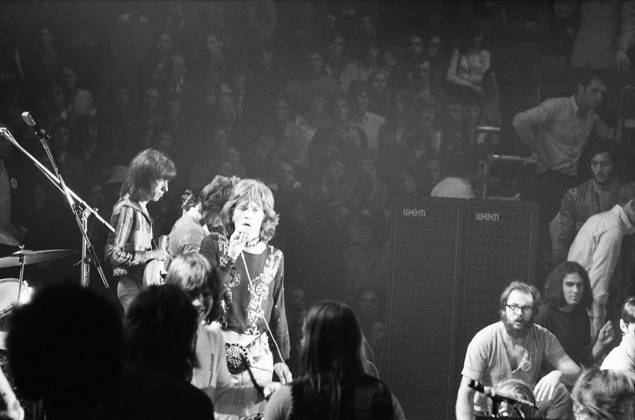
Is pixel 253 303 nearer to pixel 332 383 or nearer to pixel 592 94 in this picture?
pixel 332 383

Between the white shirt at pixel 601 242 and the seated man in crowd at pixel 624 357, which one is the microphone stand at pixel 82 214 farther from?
the white shirt at pixel 601 242

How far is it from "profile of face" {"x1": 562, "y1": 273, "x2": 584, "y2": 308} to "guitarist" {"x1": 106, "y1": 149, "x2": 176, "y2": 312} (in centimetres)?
343

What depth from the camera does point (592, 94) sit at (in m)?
8.05

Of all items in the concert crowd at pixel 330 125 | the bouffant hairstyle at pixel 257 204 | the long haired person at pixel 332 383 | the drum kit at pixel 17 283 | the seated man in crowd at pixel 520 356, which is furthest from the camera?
the concert crowd at pixel 330 125

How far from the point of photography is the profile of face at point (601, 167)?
8.01 metres

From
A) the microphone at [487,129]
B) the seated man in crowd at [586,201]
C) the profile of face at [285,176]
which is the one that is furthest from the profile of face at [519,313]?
the profile of face at [285,176]

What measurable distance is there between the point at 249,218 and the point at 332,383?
139 inches

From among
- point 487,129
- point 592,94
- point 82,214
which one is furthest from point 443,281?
point 82,214

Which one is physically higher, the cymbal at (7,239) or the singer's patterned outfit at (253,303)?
the cymbal at (7,239)

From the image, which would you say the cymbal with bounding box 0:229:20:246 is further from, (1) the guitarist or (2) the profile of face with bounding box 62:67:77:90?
(2) the profile of face with bounding box 62:67:77:90

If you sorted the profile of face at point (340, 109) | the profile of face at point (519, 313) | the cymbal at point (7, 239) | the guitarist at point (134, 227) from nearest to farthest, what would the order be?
the profile of face at point (519, 313) → the guitarist at point (134, 227) → the cymbal at point (7, 239) → the profile of face at point (340, 109)

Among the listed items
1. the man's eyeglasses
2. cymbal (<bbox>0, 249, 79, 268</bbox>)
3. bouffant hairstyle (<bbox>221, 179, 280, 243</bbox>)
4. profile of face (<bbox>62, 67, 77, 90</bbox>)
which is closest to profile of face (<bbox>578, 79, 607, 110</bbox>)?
the man's eyeglasses

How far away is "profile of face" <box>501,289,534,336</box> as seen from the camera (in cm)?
621

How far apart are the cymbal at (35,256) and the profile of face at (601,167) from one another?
4.50 m
